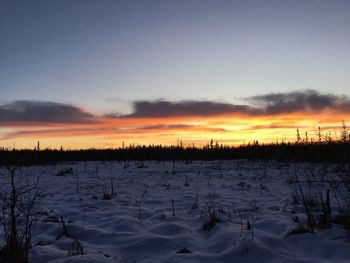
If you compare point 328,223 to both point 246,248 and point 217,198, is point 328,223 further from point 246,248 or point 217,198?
point 217,198

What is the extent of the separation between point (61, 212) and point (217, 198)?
3.62m

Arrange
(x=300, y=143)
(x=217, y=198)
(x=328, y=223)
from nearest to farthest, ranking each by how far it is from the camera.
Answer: (x=328, y=223), (x=217, y=198), (x=300, y=143)

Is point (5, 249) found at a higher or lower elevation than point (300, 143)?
lower

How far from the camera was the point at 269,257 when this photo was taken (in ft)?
15.0

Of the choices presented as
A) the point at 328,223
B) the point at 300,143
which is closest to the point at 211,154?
the point at 300,143

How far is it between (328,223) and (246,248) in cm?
155

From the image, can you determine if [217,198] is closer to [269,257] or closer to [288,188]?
[288,188]

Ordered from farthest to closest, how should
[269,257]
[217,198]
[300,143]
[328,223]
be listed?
Result: [300,143]
[217,198]
[328,223]
[269,257]

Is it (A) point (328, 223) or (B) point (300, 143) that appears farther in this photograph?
(B) point (300, 143)

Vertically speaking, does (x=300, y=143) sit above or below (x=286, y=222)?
above

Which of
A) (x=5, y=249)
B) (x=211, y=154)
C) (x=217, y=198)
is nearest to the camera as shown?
(x=5, y=249)

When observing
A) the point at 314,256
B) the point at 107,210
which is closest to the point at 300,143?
the point at 107,210

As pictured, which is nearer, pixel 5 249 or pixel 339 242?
pixel 5 249

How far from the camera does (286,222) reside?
6125mm
